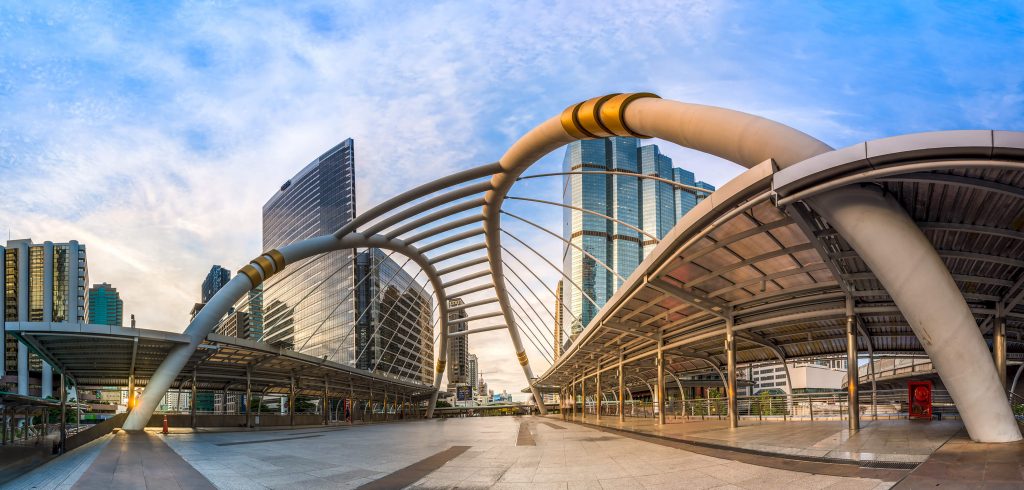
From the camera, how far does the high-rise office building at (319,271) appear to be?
95.0 m

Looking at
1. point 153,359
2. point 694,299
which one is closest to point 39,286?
point 153,359

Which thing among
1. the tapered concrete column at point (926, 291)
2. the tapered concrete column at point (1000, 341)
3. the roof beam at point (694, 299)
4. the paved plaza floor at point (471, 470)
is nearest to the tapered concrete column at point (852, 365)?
the tapered concrete column at point (1000, 341)

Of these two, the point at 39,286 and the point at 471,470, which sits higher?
the point at 39,286

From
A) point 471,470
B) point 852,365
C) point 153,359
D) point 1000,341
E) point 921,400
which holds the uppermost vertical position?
point 1000,341

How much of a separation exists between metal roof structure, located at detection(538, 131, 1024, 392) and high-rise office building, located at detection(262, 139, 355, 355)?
76550mm

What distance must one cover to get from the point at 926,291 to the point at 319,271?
101m

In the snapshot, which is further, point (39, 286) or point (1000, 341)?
point (39, 286)

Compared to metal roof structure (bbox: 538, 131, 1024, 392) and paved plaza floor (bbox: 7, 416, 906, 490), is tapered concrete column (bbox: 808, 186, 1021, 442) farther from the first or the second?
paved plaza floor (bbox: 7, 416, 906, 490)

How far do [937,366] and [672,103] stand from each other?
25.5 feet

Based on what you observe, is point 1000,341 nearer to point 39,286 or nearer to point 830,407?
point 830,407

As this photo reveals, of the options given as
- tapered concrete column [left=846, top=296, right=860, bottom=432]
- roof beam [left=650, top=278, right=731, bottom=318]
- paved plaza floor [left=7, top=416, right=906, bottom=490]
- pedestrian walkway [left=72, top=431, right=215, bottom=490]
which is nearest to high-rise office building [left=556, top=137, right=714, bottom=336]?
roof beam [left=650, top=278, right=731, bottom=318]

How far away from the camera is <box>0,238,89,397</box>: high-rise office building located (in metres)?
87.8

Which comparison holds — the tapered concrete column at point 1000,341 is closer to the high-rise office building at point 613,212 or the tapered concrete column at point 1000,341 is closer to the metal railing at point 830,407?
the metal railing at point 830,407

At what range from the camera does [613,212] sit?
16638 centimetres
